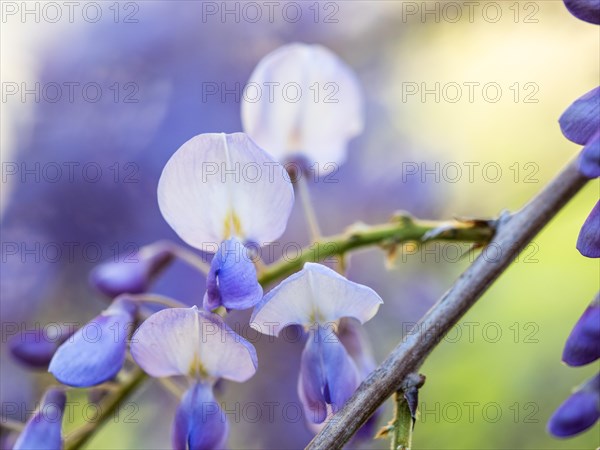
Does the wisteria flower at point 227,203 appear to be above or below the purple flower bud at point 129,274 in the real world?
above

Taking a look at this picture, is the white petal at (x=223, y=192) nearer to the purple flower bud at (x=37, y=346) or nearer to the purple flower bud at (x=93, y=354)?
the purple flower bud at (x=93, y=354)

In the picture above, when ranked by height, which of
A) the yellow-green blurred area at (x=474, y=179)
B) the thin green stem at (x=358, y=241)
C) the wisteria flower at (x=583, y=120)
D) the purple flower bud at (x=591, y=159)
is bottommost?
the yellow-green blurred area at (x=474, y=179)

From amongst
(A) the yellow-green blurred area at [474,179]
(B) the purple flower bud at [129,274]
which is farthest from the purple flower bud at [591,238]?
(B) the purple flower bud at [129,274]

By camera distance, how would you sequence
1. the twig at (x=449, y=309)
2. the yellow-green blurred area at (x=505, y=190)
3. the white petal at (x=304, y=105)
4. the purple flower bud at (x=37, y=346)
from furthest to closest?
the yellow-green blurred area at (x=505, y=190) < the white petal at (x=304, y=105) < the purple flower bud at (x=37, y=346) < the twig at (x=449, y=309)

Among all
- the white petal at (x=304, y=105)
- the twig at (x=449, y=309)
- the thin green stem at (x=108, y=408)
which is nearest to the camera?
the twig at (x=449, y=309)

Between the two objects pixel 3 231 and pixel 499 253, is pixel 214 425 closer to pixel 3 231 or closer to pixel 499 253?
pixel 499 253

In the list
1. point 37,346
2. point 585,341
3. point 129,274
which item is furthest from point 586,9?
point 37,346

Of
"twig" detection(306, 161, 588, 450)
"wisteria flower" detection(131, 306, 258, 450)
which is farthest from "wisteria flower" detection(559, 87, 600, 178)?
"wisteria flower" detection(131, 306, 258, 450)
